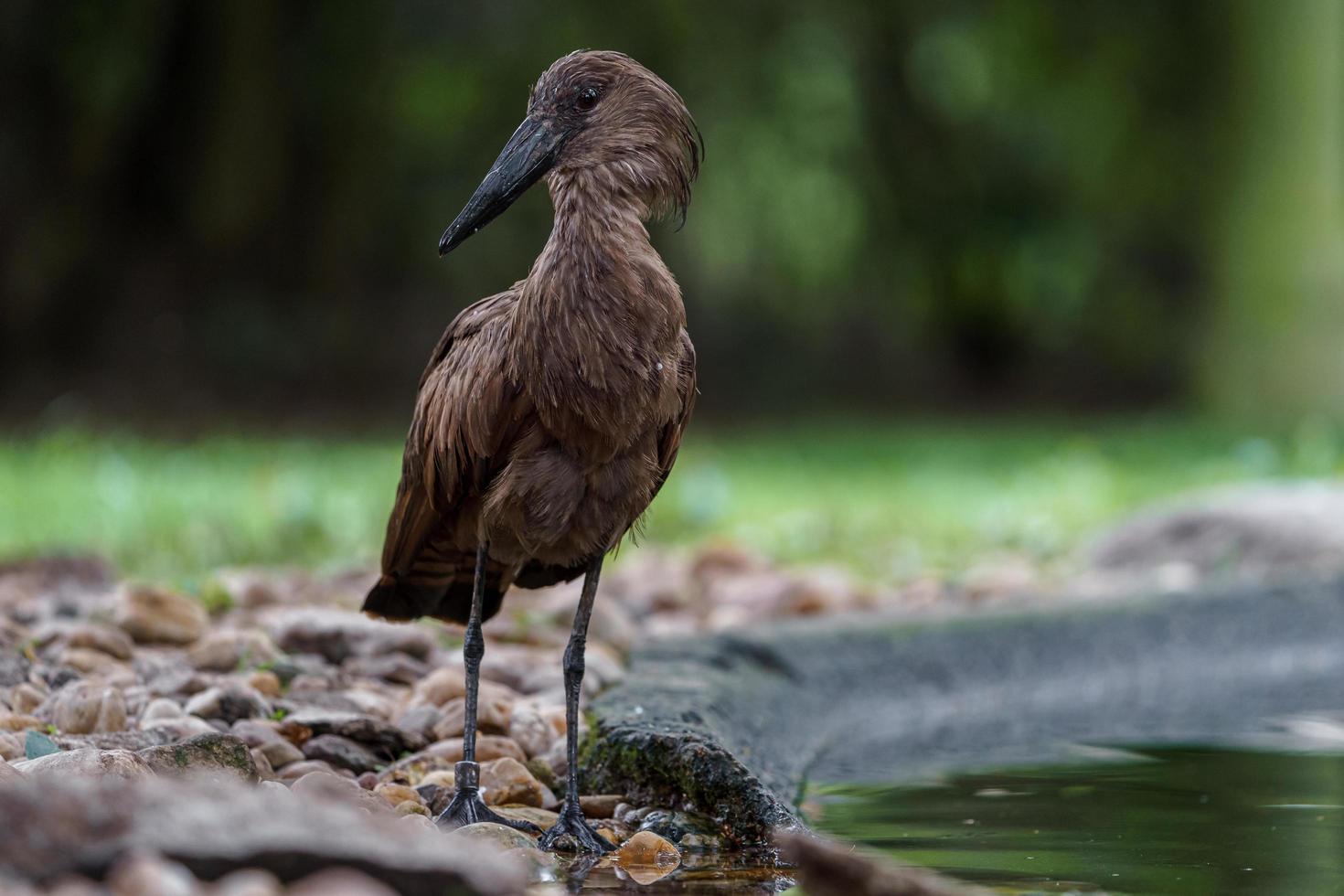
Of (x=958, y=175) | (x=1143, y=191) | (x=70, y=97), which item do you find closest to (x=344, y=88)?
(x=70, y=97)

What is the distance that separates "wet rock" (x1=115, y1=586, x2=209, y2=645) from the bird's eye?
193cm

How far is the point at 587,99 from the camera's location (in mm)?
3129

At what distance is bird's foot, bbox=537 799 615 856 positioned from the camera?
9.97ft

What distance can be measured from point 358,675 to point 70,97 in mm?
10414

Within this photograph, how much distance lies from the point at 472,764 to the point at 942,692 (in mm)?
1849

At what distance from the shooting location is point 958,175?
15.7 m

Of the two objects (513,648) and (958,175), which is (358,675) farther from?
(958,175)

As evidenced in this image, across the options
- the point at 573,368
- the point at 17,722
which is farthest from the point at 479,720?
the point at 573,368

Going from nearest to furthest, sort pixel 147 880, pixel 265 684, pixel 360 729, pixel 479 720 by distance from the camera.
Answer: pixel 147 880 < pixel 360 729 < pixel 479 720 < pixel 265 684

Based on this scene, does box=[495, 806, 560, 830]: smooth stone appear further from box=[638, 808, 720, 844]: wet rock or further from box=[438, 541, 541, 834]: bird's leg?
box=[638, 808, 720, 844]: wet rock

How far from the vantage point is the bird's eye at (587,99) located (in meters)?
3.12

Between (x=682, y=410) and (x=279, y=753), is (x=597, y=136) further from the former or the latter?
(x=279, y=753)

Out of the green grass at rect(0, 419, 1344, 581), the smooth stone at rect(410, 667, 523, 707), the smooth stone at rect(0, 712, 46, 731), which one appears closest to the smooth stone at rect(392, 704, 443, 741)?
the smooth stone at rect(410, 667, 523, 707)

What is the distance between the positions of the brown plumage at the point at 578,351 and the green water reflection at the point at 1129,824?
86 cm
